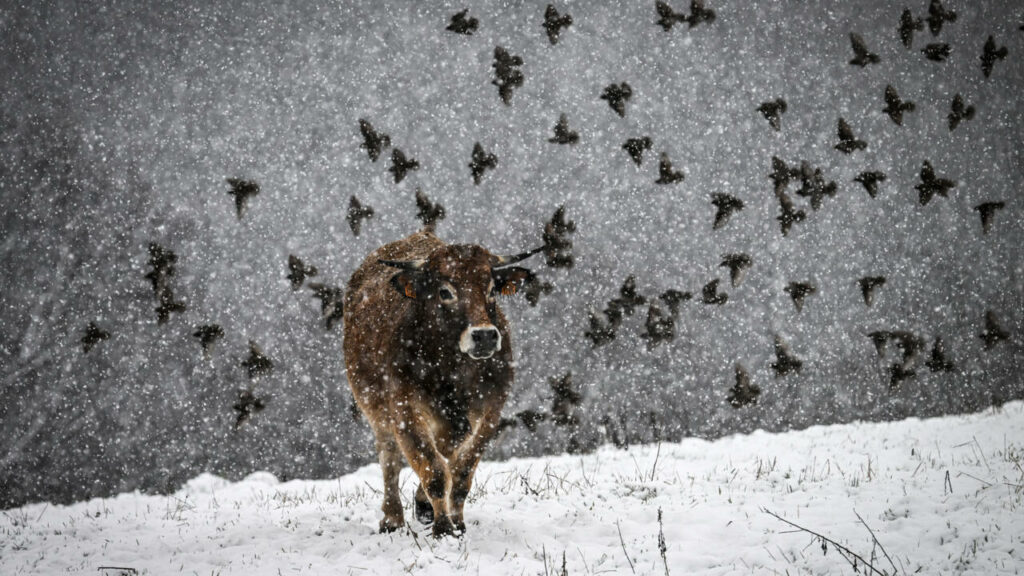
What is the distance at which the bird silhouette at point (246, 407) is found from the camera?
10211mm

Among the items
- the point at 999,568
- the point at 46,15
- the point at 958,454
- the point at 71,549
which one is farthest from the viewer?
the point at 46,15

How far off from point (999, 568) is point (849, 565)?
0.66m

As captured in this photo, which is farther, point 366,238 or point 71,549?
point 366,238

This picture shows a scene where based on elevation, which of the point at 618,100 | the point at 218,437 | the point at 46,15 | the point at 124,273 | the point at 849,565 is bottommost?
the point at 849,565

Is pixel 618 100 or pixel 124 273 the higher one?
pixel 618 100

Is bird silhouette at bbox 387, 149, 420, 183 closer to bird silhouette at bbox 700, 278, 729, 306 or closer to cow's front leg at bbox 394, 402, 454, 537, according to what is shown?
bird silhouette at bbox 700, 278, 729, 306

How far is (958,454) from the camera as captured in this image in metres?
7.09

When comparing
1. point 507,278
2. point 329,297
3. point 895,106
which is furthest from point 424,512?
point 895,106

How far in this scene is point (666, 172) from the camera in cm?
1190

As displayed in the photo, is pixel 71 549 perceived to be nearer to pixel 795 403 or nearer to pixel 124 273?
pixel 124 273

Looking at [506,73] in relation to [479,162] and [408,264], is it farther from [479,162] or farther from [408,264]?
[408,264]

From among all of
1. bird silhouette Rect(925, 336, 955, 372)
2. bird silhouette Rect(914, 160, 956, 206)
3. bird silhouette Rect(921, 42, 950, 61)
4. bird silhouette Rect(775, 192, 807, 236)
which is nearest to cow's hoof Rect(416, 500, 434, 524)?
bird silhouette Rect(775, 192, 807, 236)

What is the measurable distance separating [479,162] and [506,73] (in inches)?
65.3

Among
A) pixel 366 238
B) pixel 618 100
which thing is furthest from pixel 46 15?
pixel 618 100
